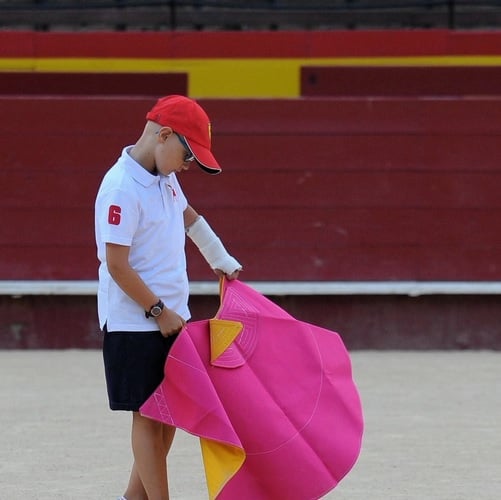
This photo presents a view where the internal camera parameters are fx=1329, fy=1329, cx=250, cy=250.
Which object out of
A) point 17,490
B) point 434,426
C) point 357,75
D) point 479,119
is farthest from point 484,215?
point 17,490

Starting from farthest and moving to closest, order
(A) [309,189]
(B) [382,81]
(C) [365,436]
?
(B) [382,81] → (A) [309,189] → (C) [365,436]

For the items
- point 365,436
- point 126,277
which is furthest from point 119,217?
point 365,436

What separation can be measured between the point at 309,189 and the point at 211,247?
2972 millimetres

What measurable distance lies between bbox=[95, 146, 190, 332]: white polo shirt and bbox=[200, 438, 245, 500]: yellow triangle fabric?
0.96 ft

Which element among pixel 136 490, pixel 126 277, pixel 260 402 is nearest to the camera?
pixel 126 277

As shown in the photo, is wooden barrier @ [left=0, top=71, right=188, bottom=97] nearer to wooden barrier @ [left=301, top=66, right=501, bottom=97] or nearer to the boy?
wooden barrier @ [left=301, top=66, right=501, bottom=97]

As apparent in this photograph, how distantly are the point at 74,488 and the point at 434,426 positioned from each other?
137 centimetres

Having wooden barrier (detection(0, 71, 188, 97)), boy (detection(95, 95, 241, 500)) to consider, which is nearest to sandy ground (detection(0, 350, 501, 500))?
boy (detection(95, 95, 241, 500))

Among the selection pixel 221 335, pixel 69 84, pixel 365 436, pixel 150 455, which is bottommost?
pixel 365 436

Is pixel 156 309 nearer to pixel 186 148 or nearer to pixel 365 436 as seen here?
pixel 186 148

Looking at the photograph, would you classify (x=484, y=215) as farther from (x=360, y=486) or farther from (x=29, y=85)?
(x=360, y=486)

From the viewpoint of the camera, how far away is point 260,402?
2.94 m

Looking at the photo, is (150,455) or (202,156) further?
(150,455)

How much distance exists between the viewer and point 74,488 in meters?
3.48
